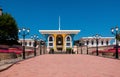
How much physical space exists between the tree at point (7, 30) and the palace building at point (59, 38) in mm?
28874

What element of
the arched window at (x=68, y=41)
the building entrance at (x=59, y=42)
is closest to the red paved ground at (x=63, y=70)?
the arched window at (x=68, y=41)

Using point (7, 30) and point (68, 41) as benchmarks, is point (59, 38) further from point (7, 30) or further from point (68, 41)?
point (7, 30)

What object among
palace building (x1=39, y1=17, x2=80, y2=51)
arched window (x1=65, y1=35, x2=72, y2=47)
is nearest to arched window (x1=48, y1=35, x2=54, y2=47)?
palace building (x1=39, y1=17, x2=80, y2=51)

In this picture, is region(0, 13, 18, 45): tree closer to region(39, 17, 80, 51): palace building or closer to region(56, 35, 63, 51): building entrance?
region(39, 17, 80, 51): palace building

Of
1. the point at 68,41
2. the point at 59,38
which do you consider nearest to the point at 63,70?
the point at 68,41

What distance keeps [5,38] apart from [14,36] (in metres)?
3.05

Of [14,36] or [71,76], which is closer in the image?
[71,76]

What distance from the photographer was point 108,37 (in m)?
136

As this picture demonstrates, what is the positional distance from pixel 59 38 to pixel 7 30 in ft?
119

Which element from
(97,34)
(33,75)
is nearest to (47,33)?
(97,34)

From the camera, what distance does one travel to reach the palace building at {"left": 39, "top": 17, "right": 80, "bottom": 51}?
346 ft

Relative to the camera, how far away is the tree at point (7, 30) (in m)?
73.7

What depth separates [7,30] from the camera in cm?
7456

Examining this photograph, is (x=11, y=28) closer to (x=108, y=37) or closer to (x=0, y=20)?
(x=0, y=20)
